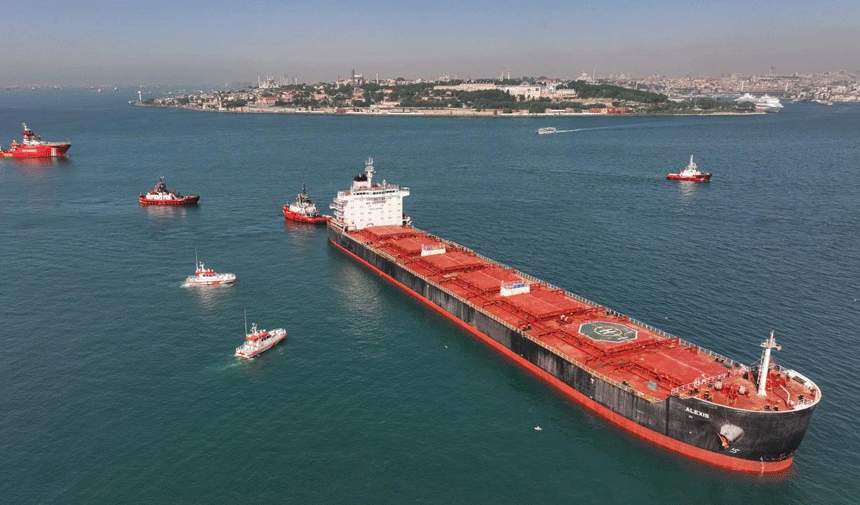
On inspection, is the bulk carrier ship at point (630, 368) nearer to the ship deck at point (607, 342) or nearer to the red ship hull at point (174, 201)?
the ship deck at point (607, 342)

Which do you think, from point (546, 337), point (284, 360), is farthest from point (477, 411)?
point (284, 360)

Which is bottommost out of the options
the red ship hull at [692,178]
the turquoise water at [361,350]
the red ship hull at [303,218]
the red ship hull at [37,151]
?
the turquoise water at [361,350]

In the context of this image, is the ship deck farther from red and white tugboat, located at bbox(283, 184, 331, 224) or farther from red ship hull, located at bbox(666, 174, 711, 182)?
red ship hull, located at bbox(666, 174, 711, 182)

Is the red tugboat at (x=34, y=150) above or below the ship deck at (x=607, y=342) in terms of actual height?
above

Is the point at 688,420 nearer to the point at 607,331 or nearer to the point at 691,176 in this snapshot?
the point at 607,331

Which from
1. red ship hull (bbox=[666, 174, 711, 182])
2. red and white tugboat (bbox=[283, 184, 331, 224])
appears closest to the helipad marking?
red and white tugboat (bbox=[283, 184, 331, 224])

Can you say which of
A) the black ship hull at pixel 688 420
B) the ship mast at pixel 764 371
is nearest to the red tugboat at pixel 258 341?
the black ship hull at pixel 688 420

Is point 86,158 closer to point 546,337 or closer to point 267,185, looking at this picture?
point 267,185
